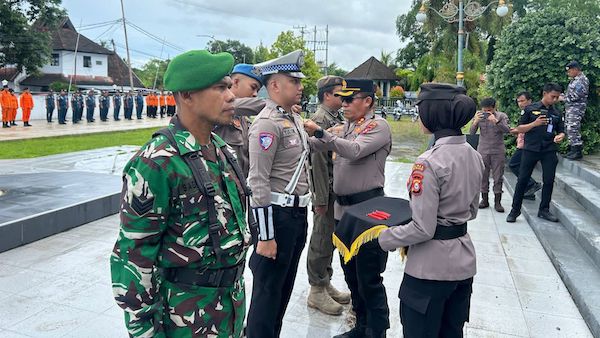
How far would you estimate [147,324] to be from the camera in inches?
58.9

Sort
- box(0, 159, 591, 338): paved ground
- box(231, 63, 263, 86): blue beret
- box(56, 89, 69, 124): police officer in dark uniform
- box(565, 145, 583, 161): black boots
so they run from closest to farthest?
box(0, 159, 591, 338): paved ground → box(231, 63, 263, 86): blue beret → box(565, 145, 583, 161): black boots → box(56, 89, 69, 124): police officer in dark uniform

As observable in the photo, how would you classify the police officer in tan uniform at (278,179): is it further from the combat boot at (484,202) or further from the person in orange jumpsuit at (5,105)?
the person in orange jumpsuit at (5,105)

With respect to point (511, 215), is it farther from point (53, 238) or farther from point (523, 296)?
point (53, 238)

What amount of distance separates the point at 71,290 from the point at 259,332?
1.94 metres

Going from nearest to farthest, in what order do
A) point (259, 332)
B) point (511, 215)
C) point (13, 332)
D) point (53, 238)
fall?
point (259, 332) < point (13, 332) < point (53, 238) < point (511, 215)


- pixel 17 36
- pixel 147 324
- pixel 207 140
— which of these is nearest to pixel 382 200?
pixel 207 140

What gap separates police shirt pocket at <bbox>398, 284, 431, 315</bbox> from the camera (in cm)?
209

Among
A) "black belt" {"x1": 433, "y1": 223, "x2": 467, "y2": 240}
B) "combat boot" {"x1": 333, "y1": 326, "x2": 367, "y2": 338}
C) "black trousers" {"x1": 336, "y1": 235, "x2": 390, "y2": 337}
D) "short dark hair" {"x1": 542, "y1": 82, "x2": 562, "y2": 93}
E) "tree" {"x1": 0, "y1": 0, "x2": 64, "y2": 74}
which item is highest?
"tree" {"x1": 0, "y1": 0, "x2": 64, "y2": 74}

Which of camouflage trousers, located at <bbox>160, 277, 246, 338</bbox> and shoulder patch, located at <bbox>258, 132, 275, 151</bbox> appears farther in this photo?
shoulder patch, located at <bbox>258, 132, 275, 151</bbox>

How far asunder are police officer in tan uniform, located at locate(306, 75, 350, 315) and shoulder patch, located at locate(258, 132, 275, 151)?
0.93 meters

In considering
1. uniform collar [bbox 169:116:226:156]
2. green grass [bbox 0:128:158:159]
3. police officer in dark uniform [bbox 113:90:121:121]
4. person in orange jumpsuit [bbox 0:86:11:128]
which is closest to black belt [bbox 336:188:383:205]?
uniform collar [bbox 169:116:226:156]

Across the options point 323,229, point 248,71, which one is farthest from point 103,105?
point 323,229

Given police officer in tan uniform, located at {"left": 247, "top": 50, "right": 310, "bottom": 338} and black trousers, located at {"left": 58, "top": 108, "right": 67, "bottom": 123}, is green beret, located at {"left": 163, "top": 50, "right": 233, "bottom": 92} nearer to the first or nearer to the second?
police officer in tan uniform, located at {"left": 247, "top": 50, "right": 310, "bottom": 338}

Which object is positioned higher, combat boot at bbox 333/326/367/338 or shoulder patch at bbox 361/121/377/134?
shoulder patch at bbox 361/121/377/134
